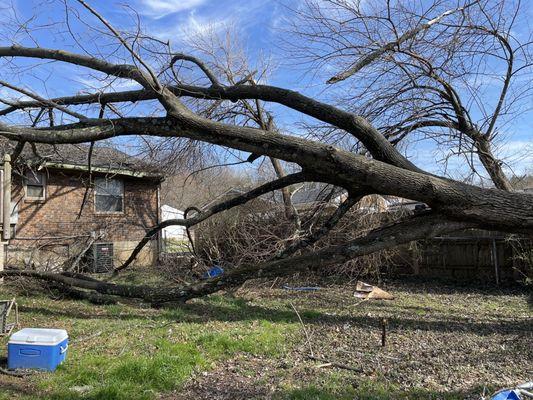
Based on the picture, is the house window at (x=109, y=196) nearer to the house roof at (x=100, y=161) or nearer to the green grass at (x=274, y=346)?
the house roof at (x=100, y=161)

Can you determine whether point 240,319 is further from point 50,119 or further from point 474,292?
point 474,292

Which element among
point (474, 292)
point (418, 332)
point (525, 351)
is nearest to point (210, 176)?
point (474, 292)

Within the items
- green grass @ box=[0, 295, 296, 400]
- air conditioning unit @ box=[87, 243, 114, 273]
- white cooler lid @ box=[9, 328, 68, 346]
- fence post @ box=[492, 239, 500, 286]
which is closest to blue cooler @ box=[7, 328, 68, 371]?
white cooler lid @ box=[9, 328, 68, 346]

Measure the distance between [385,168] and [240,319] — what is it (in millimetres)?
3633

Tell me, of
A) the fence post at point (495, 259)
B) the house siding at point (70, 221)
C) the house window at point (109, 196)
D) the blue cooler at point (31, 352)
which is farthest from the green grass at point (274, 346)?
the house window at point (109, 196)

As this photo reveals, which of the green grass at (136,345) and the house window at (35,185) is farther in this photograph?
the house window at (35,185)

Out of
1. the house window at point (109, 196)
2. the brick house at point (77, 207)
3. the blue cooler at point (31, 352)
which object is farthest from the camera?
the house window at point (109, 196)

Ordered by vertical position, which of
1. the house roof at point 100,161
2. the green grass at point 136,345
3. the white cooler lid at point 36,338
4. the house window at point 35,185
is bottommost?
the green grass at point 136,345

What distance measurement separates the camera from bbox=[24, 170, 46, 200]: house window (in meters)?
15.2

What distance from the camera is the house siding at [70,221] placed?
14.8 meters

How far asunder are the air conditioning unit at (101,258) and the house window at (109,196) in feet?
6.25

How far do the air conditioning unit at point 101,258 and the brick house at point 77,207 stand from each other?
33 millimetres

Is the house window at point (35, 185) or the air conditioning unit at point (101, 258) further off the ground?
the house window at point (35, 185)

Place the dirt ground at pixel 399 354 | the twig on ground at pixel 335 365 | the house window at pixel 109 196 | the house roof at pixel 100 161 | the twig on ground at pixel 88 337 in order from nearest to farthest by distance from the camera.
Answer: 1. the dirt ground at pixel 399 354
2. the twig on ground at pixel 335 365
3. the twig on ground at pixel 88 337
4. the house roof at pixel 100 161
5. the house window at pixel 109 196
